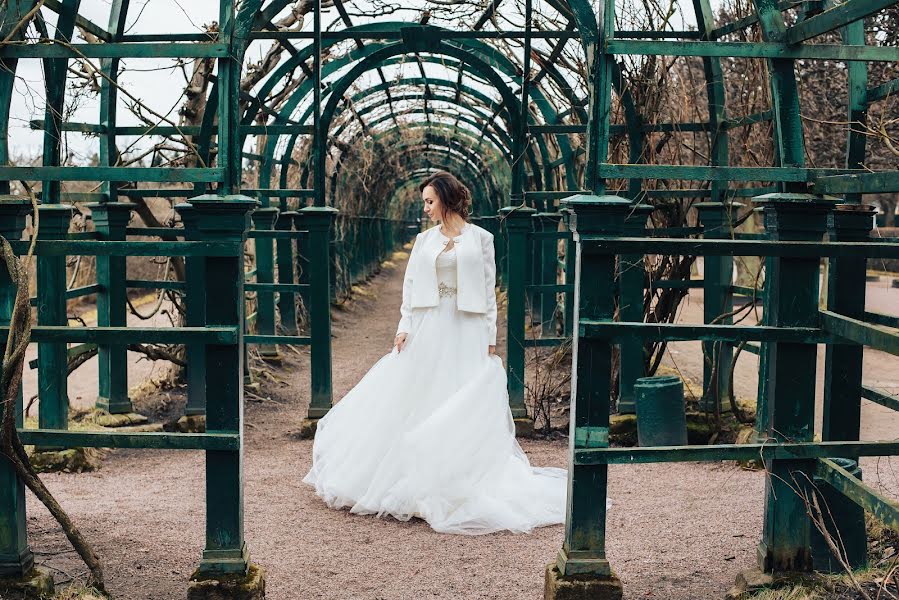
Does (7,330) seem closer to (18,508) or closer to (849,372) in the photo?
(18,508)

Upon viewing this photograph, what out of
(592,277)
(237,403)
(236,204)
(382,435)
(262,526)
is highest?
(236,204)

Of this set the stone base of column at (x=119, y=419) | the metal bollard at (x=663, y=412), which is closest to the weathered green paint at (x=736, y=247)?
the metal bollard at (x=663, y=412)

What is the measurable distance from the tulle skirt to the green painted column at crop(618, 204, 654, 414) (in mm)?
1796

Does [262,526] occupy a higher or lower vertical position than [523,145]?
lower

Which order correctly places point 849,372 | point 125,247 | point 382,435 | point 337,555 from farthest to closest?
point 382,435, point 337,555, point 849,372, point 125,247

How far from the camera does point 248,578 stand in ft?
11.7

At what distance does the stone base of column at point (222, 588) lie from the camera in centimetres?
348

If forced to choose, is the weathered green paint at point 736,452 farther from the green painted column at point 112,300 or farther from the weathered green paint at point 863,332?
the green painted column at point 112,300

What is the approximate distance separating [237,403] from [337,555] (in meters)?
1.32

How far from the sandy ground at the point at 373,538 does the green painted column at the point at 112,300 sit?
0.80 meters

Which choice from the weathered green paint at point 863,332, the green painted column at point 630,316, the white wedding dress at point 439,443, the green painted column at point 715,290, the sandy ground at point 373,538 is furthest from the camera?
the green painted column at point 630,316

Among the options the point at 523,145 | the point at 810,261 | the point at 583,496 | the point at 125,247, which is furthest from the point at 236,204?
the point at 523,145

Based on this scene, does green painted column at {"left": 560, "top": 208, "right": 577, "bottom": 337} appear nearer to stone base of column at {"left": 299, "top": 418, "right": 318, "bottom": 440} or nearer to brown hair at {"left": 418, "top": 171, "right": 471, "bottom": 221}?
brown hair at {"left": 418, "top": 171, "right": 471, "bottom": 221}

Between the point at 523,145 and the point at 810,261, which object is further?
the point at 523,145
